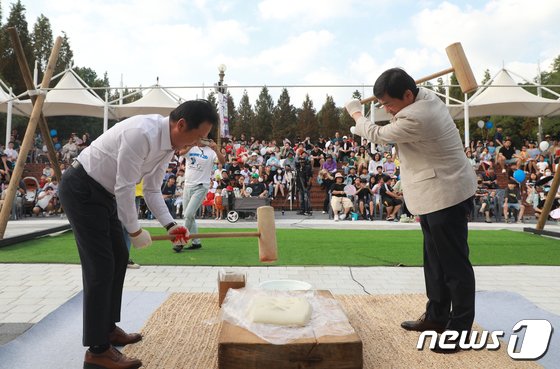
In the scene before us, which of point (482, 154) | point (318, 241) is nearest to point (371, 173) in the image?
point (482, 154)

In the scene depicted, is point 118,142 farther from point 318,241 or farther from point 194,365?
point 318,241

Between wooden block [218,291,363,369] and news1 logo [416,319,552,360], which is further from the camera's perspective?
news1 logo [416,319,552,360]

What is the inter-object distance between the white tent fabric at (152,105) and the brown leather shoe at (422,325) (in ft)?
53.4

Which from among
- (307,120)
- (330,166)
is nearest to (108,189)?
(330,166)

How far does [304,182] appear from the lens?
14781 mm

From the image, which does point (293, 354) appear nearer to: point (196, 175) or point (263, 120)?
point (196, 175)

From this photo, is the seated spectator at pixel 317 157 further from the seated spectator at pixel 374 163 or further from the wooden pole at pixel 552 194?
the wooden pole at pixel 552 194

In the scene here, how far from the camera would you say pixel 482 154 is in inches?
704

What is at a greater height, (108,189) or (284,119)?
(284,119)

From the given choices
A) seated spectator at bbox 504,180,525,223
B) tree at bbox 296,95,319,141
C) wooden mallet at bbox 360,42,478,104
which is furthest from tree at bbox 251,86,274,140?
wooden mallet at bbox 360,42,478,104

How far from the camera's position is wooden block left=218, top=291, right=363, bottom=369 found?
92.2 inches

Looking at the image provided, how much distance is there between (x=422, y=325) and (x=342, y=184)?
10.4 m

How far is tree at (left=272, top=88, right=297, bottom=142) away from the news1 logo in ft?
189

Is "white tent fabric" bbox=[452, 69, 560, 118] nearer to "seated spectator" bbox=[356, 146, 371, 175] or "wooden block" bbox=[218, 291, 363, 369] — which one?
"seated spectator" bbox=[356, 146, 371, 175]
